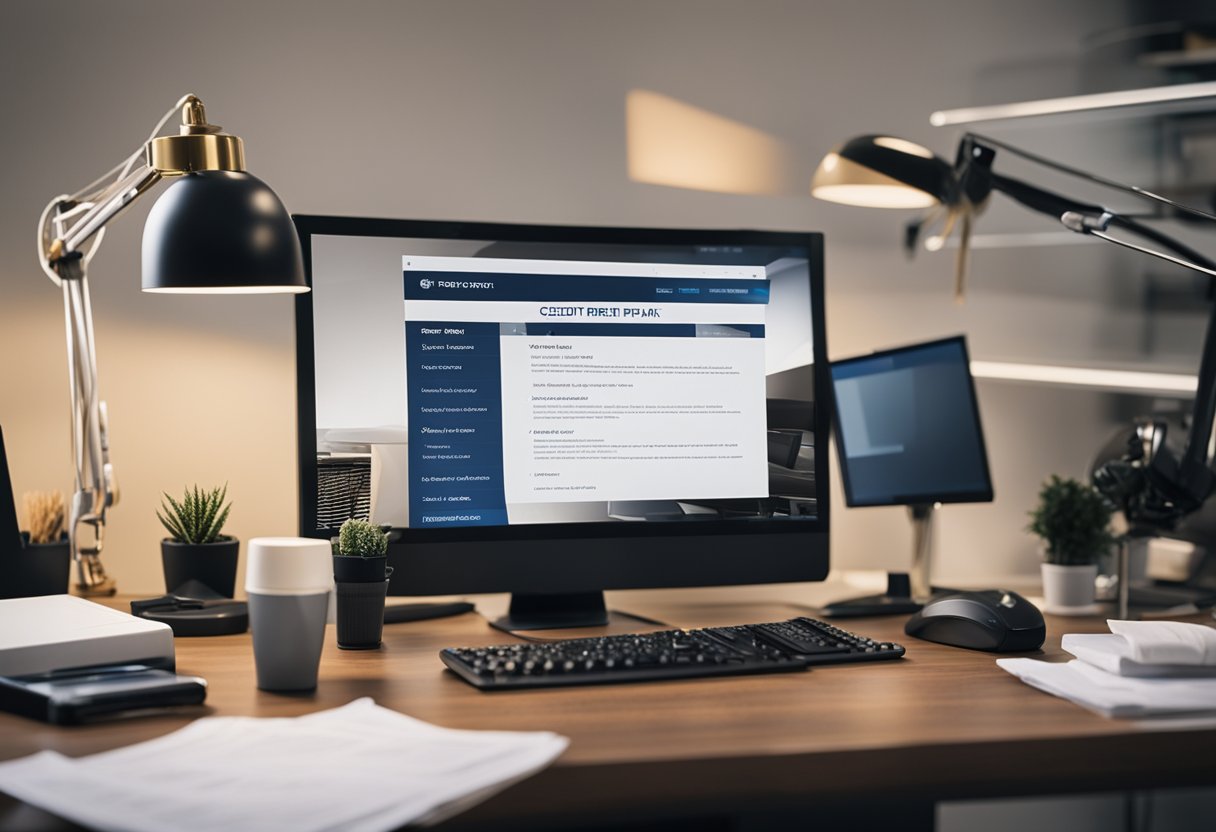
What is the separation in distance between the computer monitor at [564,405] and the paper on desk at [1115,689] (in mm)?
407

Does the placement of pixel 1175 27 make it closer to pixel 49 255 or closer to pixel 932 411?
pixel 932 411

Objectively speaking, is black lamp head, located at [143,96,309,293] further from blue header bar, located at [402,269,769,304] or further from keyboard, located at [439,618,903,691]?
keyboard, located at [439,618,903,691]

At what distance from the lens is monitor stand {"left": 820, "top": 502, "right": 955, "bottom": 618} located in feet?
4.85

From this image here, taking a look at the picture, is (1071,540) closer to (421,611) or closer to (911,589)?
(911,589)

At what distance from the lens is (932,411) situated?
164cm

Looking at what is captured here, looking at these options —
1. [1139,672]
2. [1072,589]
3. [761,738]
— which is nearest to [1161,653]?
[1139,672]

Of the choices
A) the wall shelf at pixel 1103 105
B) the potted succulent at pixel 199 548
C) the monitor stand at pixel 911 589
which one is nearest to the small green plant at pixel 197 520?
the potted succulent at pixel 199 548

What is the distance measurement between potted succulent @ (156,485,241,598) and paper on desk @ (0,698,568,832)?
0.51 m

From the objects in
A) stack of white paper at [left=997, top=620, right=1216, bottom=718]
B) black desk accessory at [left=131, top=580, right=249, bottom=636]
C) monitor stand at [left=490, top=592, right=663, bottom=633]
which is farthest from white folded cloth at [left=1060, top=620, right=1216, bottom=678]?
black desk accessory at [left=131, top=580, right=249, bottom=636]

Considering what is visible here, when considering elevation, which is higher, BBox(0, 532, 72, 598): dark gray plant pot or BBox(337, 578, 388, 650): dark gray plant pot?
BBox(0, 532, 72, 598): dark gray plant pot

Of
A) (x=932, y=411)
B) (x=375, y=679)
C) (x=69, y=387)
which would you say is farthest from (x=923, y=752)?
(x=69, y=387)

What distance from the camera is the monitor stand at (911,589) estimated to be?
1478mm

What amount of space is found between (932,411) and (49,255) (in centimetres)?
116

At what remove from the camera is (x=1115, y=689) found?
39.3 inches
